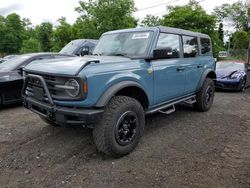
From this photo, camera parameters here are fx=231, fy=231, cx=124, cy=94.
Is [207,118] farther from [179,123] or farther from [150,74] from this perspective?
[150,74]

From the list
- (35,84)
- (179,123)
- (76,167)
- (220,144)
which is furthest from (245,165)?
(35,84)

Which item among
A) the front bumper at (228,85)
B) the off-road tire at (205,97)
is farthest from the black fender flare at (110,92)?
the front bumper at (228,85)

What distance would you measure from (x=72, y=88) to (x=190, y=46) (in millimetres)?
3202

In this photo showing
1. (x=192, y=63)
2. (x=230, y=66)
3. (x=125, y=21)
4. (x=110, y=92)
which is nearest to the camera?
(x=110, y=92)

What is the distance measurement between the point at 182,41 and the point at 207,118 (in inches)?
74.5

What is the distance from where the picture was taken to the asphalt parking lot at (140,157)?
284 centimetres

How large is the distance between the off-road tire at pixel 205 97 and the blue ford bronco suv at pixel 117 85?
0.78 meters

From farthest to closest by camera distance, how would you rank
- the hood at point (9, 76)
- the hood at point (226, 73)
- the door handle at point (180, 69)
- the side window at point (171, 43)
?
the hood at point (226, 73)
the hood at point (9, 76)
the door handle at point (180, 69)
the side window at point (171, 43)

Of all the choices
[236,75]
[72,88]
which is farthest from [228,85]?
[72,88]

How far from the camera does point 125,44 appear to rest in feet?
13.9

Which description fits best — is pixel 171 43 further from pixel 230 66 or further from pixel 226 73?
pixel 230 66

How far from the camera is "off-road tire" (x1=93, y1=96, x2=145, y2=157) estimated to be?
10.3 ft

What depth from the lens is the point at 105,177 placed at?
2.91 m

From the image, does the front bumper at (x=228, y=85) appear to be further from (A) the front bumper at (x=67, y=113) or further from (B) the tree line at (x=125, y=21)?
(B) the tree line at (x=125, y=21)
